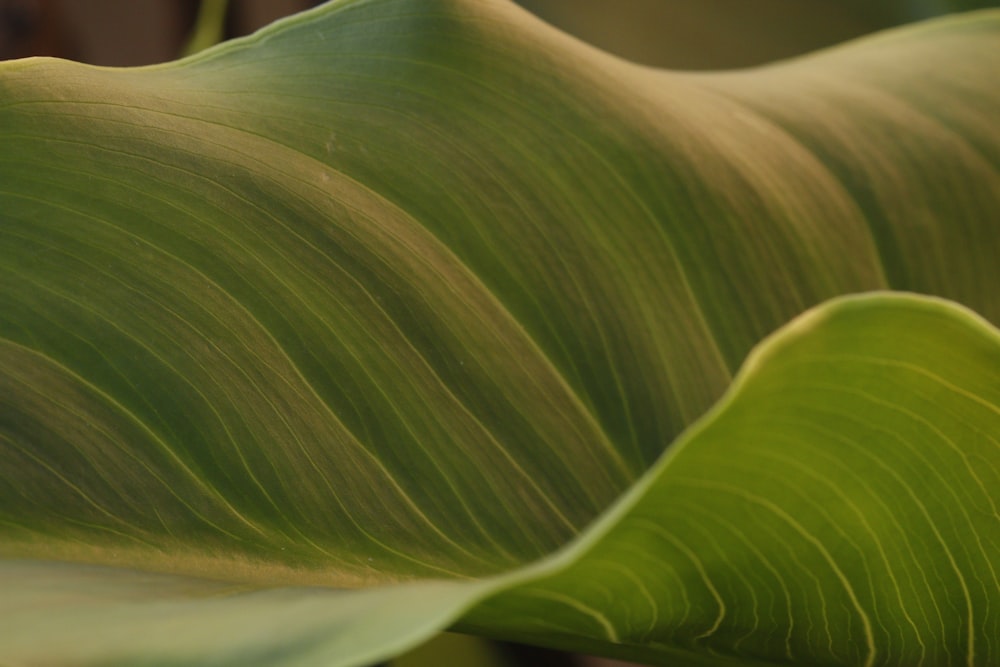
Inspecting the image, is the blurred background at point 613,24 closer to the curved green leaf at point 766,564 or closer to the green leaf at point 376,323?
the green leaf at point 376,323

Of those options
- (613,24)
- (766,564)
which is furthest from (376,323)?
(613,24)

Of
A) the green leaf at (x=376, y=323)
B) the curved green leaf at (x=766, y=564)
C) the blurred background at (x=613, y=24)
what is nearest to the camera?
the curved green leaf at (x=766, y=564)

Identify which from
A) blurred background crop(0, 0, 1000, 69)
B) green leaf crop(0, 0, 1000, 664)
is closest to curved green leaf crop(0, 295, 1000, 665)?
green leaf crop(0, 0, 1000, 664)

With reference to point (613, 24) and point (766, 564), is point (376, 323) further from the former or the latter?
point (613, 24)

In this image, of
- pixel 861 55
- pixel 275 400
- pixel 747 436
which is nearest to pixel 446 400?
pixel 275 400

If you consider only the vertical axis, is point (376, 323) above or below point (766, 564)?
above

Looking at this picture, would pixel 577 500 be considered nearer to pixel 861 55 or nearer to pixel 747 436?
pixel 747 436

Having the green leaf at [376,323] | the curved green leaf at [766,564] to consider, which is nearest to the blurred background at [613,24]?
the green leaf at [376,323]

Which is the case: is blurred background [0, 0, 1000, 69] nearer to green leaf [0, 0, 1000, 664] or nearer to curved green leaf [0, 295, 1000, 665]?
green leaf [0, 0, 1000, 664]

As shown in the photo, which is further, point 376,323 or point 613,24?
point 613,24
